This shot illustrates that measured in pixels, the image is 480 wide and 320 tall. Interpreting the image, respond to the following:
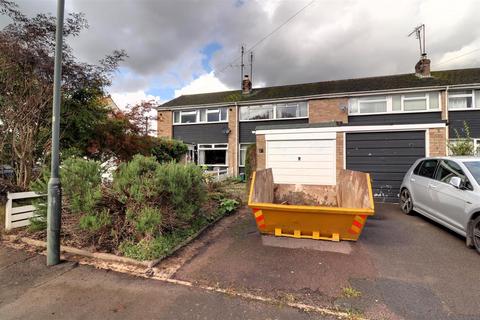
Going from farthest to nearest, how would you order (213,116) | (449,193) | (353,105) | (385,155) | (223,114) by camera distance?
1. (213,116)
2. (223,114)
3. (353,105)
4. (385,155)
5. (449,193)

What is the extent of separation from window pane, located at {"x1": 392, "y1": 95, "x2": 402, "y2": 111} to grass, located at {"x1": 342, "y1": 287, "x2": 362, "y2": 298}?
13478 mm

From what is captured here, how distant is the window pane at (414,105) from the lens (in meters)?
13.3

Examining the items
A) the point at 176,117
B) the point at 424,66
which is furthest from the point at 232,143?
the point at 424,66

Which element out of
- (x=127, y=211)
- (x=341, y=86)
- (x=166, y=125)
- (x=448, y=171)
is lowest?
(x=127, y=211)

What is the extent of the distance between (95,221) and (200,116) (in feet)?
46.9

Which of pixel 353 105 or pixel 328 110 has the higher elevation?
pixel 353 105

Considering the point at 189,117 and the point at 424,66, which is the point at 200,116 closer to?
the point at 189,117

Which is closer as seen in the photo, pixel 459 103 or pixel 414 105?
pixel 459 103

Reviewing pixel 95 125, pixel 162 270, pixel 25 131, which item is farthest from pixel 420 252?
pixel 25 131

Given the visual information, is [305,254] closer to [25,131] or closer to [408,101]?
[25,131]

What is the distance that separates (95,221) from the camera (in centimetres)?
392

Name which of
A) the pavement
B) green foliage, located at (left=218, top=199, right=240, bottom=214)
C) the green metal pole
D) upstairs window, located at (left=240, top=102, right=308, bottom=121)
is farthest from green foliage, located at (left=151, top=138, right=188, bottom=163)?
the pavement

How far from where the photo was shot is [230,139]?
16.7 meters

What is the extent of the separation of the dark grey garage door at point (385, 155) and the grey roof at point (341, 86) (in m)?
7.15
